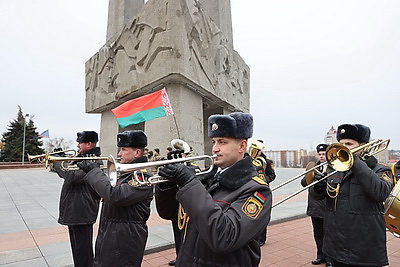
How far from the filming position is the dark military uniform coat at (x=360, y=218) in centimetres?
260

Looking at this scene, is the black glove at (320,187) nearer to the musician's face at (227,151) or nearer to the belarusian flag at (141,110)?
the musician's face at (227,151)

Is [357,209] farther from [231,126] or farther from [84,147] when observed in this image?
[84,147]

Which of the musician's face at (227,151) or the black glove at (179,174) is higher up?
the musician's face at (227,151)

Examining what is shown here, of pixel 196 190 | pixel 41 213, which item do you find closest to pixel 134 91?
pixel 41 213

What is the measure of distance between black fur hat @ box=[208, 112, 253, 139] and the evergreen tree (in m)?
40.7

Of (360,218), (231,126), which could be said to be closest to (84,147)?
(231,126)

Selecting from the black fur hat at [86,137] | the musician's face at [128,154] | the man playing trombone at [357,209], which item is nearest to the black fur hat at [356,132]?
the man playing trombone at [357,209]

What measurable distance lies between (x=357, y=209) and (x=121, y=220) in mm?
2516

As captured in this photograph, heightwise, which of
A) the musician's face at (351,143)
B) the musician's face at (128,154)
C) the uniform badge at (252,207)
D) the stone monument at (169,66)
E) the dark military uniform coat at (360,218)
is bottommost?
the dark military uniform coat at (360,218)

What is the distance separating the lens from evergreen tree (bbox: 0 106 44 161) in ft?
118

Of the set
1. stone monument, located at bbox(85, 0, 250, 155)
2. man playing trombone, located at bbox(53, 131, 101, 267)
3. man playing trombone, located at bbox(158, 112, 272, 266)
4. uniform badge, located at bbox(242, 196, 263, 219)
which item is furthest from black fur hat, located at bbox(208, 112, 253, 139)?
stone monument, located at bbox(85, 0, 250, 155)

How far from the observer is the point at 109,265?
2.46 m

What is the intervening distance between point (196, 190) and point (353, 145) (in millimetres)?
2237

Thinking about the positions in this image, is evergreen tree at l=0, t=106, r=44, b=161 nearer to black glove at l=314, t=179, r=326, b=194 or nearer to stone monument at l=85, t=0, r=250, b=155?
stone monument at l=85, t=0, r=250, b=155
